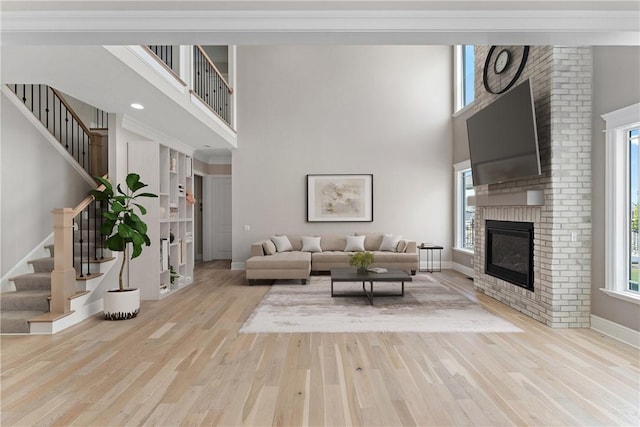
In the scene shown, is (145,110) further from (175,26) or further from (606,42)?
(606,42)

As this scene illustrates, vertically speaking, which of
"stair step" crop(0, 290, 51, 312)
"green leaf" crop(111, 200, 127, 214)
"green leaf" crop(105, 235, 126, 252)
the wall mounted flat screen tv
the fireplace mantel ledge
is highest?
the wall mounted flat screen tv

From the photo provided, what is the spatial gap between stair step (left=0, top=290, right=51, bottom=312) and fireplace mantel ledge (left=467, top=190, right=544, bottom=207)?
547 centimetres

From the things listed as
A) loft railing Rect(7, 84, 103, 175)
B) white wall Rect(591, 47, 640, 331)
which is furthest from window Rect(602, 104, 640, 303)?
loft railing Rect(7, 84, 103, 175)

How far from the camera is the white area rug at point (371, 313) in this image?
423 cm

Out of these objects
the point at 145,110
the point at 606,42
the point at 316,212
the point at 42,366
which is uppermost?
the point at 145,110

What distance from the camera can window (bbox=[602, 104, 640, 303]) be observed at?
378 centimetres

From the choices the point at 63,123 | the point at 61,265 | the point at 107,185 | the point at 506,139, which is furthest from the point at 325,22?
the point at 63,123

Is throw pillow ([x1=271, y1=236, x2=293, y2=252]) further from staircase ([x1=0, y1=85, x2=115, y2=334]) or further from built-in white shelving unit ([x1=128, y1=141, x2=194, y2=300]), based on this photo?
staircase ([x1=0, y1=85, x2=115, y2=334])

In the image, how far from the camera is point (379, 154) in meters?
8.54

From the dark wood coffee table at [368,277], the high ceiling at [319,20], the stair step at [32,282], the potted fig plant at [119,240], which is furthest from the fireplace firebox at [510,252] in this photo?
the stair step at [32,282]

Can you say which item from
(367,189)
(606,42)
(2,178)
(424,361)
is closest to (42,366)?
(2,178)

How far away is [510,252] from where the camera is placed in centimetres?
515

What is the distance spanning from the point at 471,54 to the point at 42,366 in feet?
27.2

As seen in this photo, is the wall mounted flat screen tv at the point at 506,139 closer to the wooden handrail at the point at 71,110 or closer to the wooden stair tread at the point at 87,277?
the wooden stair tread at the point at 87,277
